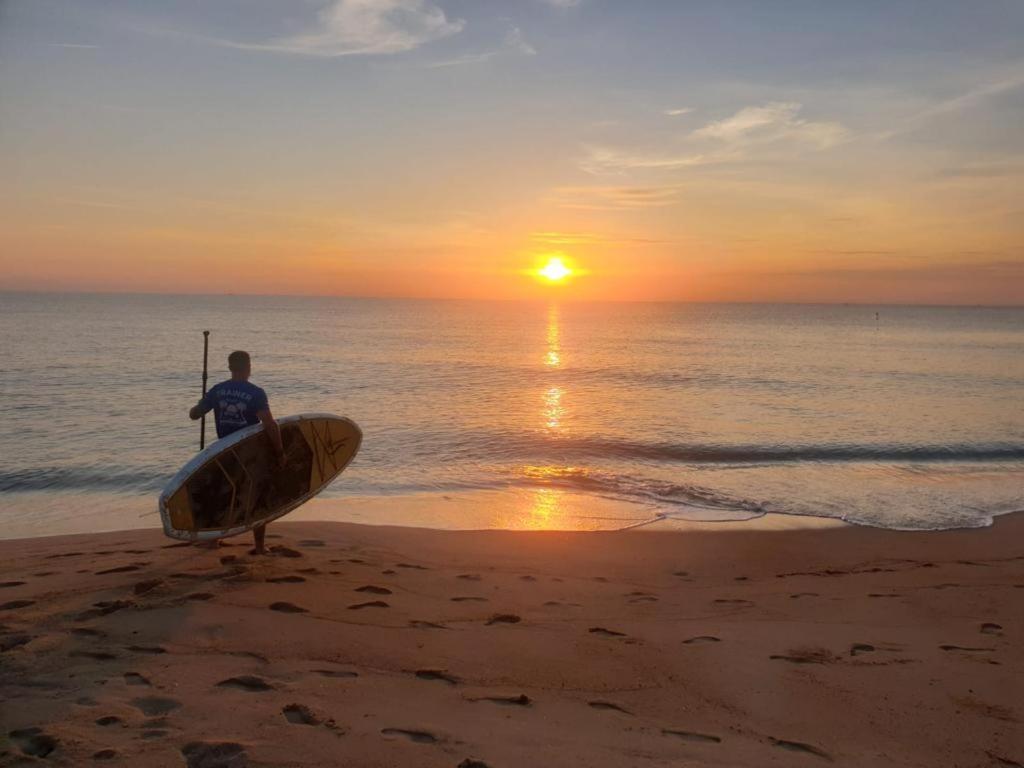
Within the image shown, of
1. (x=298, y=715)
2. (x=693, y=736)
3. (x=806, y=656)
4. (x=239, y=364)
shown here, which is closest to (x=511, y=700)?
(x=693, y=736)

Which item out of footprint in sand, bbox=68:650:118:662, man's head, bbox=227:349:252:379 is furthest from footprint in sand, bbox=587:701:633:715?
man's head, bbox=227:349:252:379

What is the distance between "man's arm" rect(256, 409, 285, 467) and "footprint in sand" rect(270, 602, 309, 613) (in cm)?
191

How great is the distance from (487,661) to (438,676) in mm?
427

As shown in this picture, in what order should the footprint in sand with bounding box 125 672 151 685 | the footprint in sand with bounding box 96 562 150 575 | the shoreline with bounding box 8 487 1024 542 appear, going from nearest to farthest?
the footprint in sand with bounding box 125 672 151 685 → the footprint in sand with bounding box 96 562 150 575 → the shoreline with bounding box 8 487 1024 542

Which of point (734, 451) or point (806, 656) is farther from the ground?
point (806, 656)

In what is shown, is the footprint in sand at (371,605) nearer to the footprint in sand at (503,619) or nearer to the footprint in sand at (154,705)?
the footprint in sand at (503,619)

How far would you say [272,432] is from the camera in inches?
288

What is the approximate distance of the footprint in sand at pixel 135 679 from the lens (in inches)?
172

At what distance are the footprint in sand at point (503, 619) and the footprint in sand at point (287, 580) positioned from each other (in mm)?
1716

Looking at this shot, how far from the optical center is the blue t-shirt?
23.7ft

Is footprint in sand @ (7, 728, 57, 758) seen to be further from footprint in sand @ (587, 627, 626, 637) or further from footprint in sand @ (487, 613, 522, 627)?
footprint in sand @ (587, 627, 626, 637)

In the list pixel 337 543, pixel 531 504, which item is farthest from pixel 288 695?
pixel 531 504

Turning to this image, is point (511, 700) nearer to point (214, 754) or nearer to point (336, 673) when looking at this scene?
point (336, 673)

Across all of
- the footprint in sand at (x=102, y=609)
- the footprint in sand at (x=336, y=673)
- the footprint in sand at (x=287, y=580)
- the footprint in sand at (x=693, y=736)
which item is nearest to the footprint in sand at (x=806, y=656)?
the footprint in sand at (x=693, y=736)
